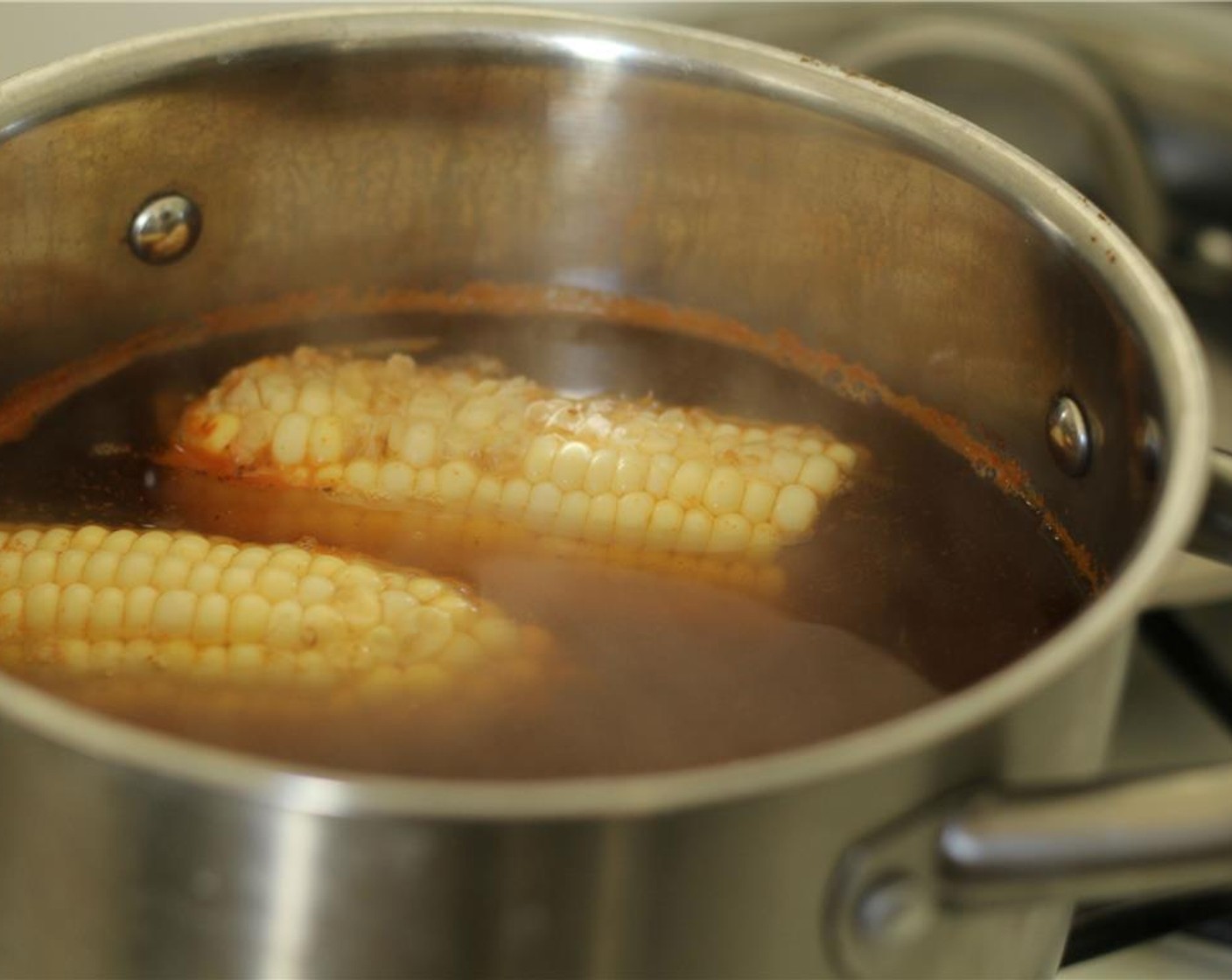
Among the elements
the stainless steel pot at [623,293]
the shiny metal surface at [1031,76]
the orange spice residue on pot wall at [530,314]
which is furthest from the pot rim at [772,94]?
the shiny metal surface at [1031,76]

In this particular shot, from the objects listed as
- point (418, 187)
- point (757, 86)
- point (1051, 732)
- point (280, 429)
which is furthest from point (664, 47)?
point (1051, 732)

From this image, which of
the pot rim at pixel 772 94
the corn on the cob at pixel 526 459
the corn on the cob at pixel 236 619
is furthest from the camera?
the corn on the cob at pixel 526 459

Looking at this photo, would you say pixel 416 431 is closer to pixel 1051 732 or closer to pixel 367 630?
pixel 367 630

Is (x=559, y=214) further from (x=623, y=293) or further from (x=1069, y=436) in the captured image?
(x=1069, y=436)

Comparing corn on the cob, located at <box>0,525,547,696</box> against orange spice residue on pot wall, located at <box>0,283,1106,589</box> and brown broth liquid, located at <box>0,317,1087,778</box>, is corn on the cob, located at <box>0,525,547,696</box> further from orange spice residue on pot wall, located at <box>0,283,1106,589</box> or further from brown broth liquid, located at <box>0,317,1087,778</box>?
orange spice residue on pot wall, located at <box>0,283,1106,589</box>

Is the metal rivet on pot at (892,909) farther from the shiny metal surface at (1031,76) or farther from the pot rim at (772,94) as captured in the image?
the shiny metal surface at (1031,76)

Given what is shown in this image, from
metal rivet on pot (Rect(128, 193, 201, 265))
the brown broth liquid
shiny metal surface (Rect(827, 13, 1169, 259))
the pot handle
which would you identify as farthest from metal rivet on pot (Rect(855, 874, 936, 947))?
shiny metal surface (Rect(827, 13, 1169, 259))
